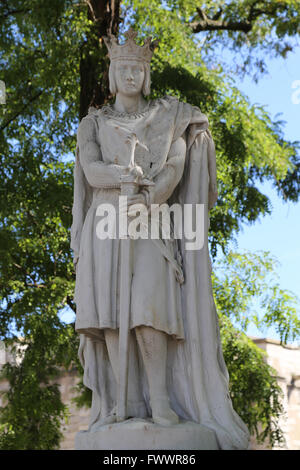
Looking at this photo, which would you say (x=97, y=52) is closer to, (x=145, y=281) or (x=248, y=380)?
(x=248, y=380)

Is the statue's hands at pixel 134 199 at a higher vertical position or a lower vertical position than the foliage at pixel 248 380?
higher

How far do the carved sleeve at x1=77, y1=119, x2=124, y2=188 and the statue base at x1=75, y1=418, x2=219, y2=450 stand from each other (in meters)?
1.80

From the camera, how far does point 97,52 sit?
42.6ft

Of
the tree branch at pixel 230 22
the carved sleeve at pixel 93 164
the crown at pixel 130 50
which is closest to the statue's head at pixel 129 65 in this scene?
the crown at pixel 130 50

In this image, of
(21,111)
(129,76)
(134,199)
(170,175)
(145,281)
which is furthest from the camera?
(21,111)

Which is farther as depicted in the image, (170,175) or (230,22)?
(230,22)

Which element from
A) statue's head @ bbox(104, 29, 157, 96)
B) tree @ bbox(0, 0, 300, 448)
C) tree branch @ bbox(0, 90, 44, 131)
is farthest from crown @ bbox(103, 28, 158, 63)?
tree branch @ bbox(0, 90, 44, 131)

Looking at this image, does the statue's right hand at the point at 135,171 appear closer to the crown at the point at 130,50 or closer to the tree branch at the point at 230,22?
the crown at the point at 130,50

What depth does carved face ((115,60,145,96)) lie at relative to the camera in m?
6.64

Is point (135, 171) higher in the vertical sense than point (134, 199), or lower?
higher

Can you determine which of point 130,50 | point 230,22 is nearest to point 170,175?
point 130,50

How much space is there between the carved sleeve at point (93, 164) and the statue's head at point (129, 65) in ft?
1.33

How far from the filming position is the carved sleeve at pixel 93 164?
6.29 meters

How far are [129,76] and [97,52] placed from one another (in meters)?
6.58
